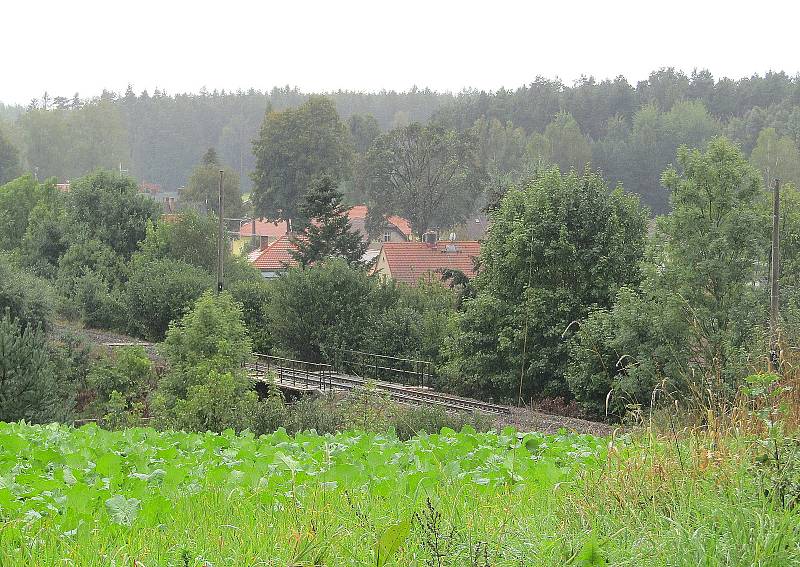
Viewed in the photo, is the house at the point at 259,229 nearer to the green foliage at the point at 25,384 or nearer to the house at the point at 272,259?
the house at the point at 272,259

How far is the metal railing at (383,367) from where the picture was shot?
37.8m

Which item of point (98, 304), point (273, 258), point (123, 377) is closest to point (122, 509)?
point (123, 377)

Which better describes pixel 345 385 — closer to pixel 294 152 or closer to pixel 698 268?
pixel 698 268

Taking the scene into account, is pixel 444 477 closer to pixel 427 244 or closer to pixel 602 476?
pixel 602 476

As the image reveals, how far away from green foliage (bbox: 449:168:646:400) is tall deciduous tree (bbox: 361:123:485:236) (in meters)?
42.6

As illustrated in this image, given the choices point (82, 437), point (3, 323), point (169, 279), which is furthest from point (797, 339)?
point (169, 279)

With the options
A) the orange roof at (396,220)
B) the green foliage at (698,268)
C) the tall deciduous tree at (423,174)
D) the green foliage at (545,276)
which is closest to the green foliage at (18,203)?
the tall deciduous tree at (423,174)

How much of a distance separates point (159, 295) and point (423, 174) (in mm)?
34152

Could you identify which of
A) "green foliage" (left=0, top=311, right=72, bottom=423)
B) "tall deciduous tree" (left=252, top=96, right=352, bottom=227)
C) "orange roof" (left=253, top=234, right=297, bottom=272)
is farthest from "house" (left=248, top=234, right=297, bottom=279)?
"green foliage" (left=0, top=311, right=72, bottom=423)

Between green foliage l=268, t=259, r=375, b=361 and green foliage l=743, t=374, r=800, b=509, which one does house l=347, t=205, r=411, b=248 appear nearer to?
green foliage l=268, t=259, r=375, b=361

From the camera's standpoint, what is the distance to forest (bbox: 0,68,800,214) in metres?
91.5

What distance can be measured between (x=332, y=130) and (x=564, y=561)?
76.9m

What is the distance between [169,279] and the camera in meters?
48.1

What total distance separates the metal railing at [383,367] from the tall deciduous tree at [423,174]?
38500mm
